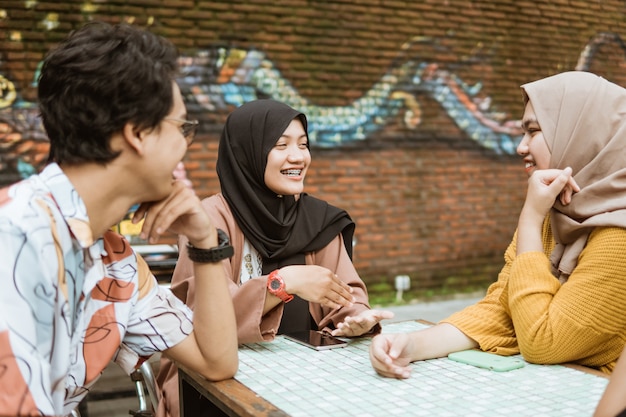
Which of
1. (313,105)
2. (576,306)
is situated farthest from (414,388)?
(313,105)

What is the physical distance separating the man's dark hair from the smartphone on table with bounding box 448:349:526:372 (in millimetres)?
1001

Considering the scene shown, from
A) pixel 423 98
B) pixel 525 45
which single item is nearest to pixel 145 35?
pixel 423 98

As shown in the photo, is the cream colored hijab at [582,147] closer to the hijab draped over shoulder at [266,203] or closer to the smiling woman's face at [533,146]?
the smiling woman's face at [533,146]

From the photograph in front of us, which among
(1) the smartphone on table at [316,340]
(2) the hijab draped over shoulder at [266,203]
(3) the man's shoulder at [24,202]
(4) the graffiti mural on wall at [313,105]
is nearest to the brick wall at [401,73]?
(4) the graffiti mural on wall at [313,105]

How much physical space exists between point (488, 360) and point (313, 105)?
420 cm

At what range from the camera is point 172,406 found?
196cm

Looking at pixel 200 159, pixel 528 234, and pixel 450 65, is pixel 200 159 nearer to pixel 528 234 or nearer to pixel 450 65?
pixel 450 65

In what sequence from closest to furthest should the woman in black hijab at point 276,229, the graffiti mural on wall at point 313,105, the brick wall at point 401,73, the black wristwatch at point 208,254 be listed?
the black wristwatch at point 208,254, the woman in black hijab at point 276,229, the graffiti mural on wall at point 313,105, the brick wall at point 401,73

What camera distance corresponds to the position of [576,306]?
1.59 metres

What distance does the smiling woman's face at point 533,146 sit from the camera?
1.86m

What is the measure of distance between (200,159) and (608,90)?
381 centimetres

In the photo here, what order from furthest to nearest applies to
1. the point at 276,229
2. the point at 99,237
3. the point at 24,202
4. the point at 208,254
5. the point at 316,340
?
the point at 276,229 < the point at 316,340 < the point at 208,254 < the point at 99,237 < the point at 24,202

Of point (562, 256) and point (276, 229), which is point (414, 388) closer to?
point (562, 256)

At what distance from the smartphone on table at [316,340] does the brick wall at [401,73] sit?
337 cm
